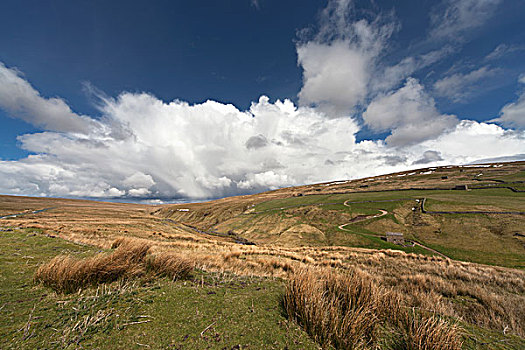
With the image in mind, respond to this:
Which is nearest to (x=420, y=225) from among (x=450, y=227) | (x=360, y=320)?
(x=450, y=227)

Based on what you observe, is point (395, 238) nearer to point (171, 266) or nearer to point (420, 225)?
point (420, 225)

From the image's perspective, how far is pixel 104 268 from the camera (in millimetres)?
4508

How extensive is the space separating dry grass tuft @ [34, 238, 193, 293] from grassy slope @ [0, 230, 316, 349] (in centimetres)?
28

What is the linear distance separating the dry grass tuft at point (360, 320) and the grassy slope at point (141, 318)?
1.02ft

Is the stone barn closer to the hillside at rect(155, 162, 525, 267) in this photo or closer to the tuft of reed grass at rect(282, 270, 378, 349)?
the hillside at rect(155, 162, 525, 267)

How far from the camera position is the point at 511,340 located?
11.8 feet

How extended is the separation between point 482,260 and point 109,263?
137 feet

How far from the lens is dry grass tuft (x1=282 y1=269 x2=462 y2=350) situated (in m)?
2.98

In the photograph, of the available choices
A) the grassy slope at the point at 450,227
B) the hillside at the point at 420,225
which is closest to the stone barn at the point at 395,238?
the hillside at the point at 420,225

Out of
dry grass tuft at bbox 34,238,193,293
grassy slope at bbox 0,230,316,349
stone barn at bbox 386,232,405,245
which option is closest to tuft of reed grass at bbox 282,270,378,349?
grassy slope at bbox 0,230,316,349

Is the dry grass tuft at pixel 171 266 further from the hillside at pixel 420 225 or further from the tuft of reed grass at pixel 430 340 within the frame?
the hillside at pixel 420 225

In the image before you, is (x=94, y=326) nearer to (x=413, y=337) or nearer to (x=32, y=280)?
(x=32, y=280)

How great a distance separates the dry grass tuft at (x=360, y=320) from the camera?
9.78ft

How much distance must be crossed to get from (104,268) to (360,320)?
5496 millimetres
